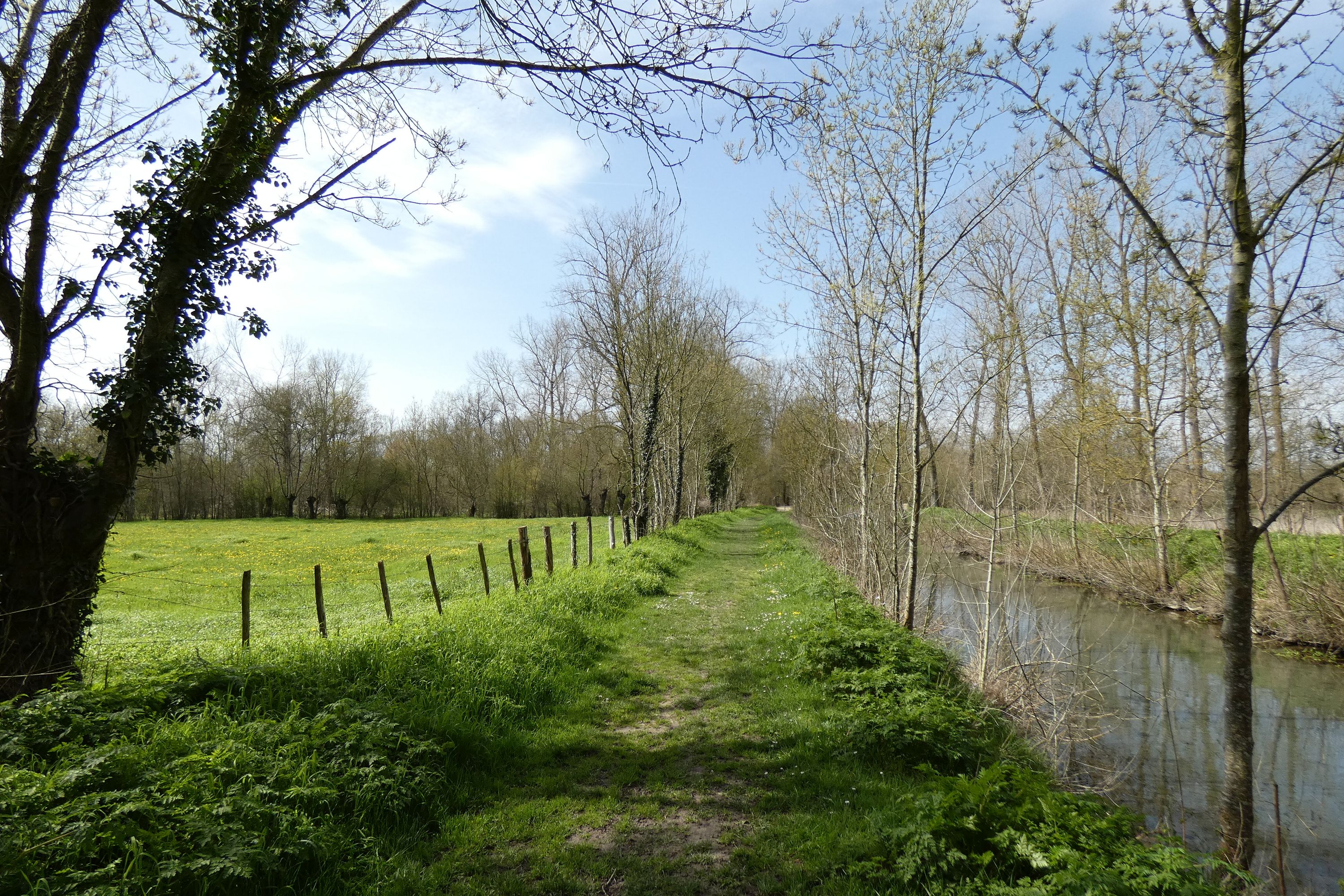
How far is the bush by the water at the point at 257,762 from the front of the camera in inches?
110

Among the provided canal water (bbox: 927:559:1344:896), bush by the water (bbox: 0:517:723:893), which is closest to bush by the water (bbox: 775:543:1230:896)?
canal water (bbox: 927:559:1344:896)

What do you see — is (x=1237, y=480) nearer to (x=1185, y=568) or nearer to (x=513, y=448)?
(x=1185, y=568)

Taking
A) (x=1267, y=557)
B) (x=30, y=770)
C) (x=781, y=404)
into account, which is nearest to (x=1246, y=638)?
(x=30, y=770)

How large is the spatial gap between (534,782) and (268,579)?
47.8 feet

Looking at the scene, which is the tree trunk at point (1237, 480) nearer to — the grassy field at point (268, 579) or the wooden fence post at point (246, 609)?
the grassy field at point (268, 579)

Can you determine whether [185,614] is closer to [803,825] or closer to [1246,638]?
[803,825]

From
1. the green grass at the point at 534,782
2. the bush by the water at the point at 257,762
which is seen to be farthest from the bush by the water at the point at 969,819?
the bush by the water at the point at 257,762

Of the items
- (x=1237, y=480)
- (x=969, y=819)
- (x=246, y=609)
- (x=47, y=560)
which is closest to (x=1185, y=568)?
(x=1237, y=480)

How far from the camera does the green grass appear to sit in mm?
2943

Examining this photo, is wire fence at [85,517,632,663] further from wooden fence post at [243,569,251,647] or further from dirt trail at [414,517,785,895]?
dirt trail at [414,517,785,895]

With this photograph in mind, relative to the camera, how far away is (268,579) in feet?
52.0

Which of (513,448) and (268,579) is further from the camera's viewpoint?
(513,448)

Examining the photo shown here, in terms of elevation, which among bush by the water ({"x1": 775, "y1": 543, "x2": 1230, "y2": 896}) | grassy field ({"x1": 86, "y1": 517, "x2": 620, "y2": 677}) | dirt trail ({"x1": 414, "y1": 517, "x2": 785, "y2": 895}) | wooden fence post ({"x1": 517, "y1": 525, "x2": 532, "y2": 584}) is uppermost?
wooden fence post ({"x1": 517, "y1": 525, "x2": 532, "y2": 584})

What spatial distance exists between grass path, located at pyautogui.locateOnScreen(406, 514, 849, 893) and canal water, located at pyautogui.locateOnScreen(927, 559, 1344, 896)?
282cm
